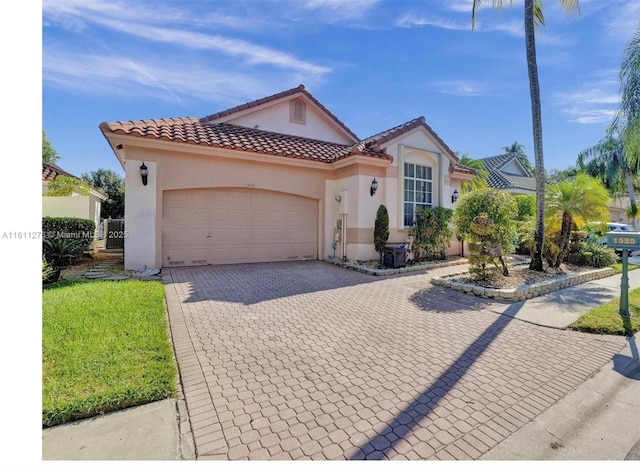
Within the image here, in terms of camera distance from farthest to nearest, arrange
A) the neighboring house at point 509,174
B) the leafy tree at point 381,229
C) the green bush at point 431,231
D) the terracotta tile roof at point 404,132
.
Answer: the neighboring house at point 509,174 < the green bush at point 431,231 < the terracotta tile roof at point 404,132 < the leafy tree at point 381,229

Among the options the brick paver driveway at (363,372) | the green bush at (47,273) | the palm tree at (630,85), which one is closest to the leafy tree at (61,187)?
the green bush at (47,273)

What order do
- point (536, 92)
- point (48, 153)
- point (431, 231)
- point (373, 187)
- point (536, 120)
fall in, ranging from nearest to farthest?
point (536, 92)
point (536, 120)
point (373, 187)
point (431, 231)
point (48, 153)

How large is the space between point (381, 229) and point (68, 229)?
40.0 feet

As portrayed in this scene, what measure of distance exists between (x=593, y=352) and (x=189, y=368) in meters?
6.14

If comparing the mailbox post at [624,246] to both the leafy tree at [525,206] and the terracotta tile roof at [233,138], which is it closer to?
the terracotta tile roof at [233,138]

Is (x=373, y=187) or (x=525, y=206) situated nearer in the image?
(x=373, y=187)

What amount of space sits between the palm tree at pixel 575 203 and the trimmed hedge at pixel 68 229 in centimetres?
1827

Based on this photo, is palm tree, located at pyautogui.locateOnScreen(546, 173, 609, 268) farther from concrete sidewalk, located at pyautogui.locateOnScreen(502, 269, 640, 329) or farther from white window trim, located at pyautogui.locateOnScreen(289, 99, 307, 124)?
white window trim, located at pyautogui.locateOnScreen(289, 99, 307, 124)

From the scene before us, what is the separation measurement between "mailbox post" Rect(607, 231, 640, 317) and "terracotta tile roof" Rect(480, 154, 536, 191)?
60.2ft

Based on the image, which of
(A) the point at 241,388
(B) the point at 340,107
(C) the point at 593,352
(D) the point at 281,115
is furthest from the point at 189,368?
(B) the point at 340,107

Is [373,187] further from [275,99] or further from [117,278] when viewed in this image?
[117,278]

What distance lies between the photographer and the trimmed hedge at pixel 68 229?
1095 centimetres

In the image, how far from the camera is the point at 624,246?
5.98 m

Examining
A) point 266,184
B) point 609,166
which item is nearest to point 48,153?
point 266,184
